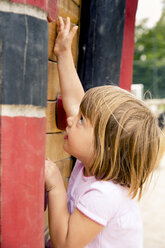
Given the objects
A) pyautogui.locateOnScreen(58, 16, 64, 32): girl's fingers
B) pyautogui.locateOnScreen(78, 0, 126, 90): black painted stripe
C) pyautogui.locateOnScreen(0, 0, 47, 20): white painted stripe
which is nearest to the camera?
pyautogui.locateOnScreen(0, 0, 47, 20): white painted stripe

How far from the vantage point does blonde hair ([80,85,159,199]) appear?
125 centimetres

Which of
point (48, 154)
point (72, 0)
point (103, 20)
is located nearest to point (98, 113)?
point (48, 154)

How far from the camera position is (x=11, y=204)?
2.53 feet

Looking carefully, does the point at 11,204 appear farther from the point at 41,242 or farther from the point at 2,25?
the point at 2,25

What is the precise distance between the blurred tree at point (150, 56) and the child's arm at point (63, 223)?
A: 29681 millimetres

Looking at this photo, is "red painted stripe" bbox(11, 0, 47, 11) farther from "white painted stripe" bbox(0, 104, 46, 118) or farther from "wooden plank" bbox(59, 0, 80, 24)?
"wooden plank" bbox(59, 0, 80, 24)

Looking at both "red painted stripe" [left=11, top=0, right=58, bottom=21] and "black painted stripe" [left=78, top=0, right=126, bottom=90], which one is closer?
"red painted stripe" [left=11, top=0, right=58, bottom=21]

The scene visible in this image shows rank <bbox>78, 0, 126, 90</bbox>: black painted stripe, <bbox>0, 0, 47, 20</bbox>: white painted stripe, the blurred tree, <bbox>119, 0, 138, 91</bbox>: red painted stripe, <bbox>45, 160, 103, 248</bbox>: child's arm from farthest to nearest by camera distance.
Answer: the blurred tree
<bbox>119, 0, 138, 91</bbox>: red painted stripe
<bbox>78, 0, 126, 90</bbox>: black painted stripe
<bbox>45, 160, 103, 248</bbox>: child's arm
<bbox>0, 0, 47, 20</bbox>: white painted stripe

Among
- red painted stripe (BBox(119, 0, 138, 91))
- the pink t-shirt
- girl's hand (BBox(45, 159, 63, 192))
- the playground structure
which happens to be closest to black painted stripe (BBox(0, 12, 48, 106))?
the playground structure

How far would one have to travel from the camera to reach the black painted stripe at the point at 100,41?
141cm

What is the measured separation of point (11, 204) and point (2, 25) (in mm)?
419

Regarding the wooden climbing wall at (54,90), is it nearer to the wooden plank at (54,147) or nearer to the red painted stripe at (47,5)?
the wooden plank at (54,147)

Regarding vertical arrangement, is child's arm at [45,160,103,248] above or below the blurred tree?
below

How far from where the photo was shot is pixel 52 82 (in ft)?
4.43
